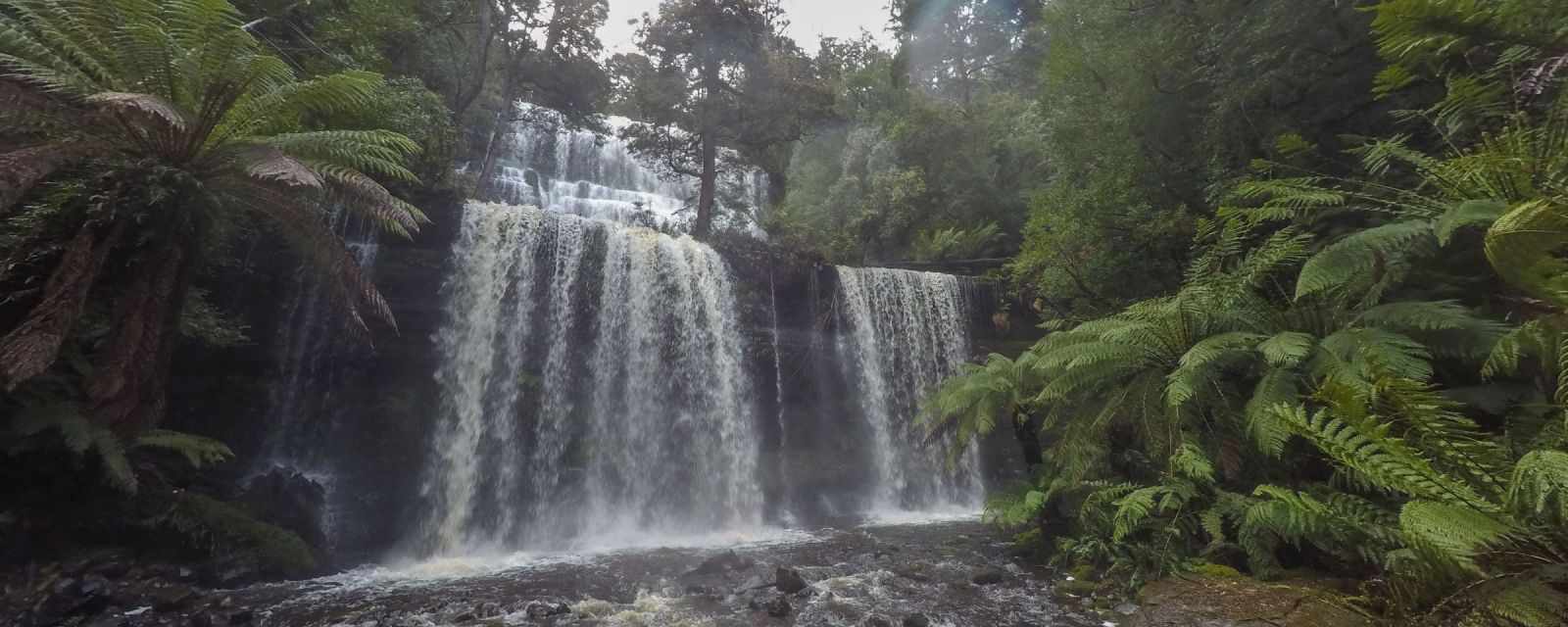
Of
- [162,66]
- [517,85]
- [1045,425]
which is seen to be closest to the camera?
[162,66]

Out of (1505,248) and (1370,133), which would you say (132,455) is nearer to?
(1505,248)

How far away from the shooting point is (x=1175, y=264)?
8484 mm

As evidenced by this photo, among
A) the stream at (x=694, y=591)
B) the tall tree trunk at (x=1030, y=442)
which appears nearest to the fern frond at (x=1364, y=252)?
the stream at (x=694, y=591)

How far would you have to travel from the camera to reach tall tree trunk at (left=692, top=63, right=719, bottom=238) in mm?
14688

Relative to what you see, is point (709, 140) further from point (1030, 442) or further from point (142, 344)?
point (142, 344)

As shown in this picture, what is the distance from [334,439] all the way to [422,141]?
16.3 ft

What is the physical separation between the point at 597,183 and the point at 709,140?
8.09m

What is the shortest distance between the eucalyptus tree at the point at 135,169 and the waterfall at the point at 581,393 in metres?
3.93

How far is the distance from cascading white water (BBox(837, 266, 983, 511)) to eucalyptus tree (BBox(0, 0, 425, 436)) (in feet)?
29.8

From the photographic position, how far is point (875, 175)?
782 inches

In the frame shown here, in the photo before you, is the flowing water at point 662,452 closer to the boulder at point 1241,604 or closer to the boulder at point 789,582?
the boulder at point 789,582

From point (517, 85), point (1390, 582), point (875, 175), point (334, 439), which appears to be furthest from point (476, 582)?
point (875, 175)

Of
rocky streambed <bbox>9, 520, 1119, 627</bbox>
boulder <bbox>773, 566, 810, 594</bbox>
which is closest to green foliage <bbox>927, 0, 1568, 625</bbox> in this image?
rocky streambed <bbox>9, 520, 1119, 627</bbox>

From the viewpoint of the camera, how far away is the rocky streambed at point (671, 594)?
5.33 m
